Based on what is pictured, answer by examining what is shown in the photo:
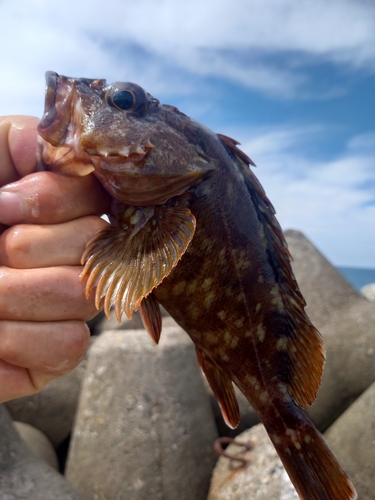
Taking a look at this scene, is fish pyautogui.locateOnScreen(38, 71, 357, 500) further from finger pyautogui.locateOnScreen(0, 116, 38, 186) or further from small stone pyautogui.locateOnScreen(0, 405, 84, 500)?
small stone pyautogui.locateOnScreen(0, 405, 84, 500)

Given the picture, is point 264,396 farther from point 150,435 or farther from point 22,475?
point 150,435

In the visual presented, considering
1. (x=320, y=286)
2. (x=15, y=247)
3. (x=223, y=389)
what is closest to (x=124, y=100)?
(x=15, y=247)

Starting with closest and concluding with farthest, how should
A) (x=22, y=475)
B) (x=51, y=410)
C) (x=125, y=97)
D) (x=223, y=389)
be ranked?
(x=125, y=97)
(x=223, y=389)
(x=22, y=475)
(x=51, y=410)

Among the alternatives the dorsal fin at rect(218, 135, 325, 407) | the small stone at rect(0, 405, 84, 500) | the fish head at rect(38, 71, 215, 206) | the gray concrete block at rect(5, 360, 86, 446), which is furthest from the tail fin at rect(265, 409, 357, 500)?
the gray concrete block at rect(5, 360, 86, 446)

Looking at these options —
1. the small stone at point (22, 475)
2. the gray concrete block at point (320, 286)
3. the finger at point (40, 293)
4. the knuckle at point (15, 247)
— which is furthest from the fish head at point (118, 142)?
the gray concrete block at point (320, 286)

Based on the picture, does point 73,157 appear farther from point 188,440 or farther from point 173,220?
point 188,440

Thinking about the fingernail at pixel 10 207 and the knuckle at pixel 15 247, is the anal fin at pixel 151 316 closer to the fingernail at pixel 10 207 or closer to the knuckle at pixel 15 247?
the knuckle at pixel 15 247
